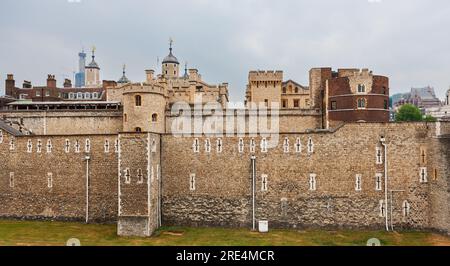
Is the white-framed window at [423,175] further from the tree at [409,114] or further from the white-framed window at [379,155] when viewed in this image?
the tree at [409,114]

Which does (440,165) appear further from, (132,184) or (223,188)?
(132,184)

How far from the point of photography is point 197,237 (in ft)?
103

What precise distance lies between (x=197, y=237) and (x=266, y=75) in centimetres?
3005

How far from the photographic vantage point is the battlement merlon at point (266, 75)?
179ft

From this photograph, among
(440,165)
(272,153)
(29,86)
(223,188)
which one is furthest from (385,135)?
(29,86)

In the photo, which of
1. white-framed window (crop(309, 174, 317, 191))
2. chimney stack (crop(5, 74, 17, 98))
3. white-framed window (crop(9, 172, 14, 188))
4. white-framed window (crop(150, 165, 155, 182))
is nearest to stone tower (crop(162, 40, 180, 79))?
chimney stack (crop(5, 74, 17, 98))

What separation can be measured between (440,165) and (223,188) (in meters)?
18.8

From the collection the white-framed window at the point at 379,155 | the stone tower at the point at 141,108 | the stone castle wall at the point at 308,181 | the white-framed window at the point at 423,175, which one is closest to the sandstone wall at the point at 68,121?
the stone tower at the point at 141,108

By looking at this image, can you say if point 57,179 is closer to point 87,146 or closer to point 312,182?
point 87,146

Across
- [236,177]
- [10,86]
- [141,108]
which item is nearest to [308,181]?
[236,177]

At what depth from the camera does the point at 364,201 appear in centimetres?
3338

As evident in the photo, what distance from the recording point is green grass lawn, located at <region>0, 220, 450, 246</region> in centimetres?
2930

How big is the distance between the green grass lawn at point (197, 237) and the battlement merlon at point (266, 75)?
26.8m

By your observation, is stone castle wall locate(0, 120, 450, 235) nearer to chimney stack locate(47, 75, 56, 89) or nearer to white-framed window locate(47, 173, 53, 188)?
white-framed window locate(47, 173, 53, 188)
